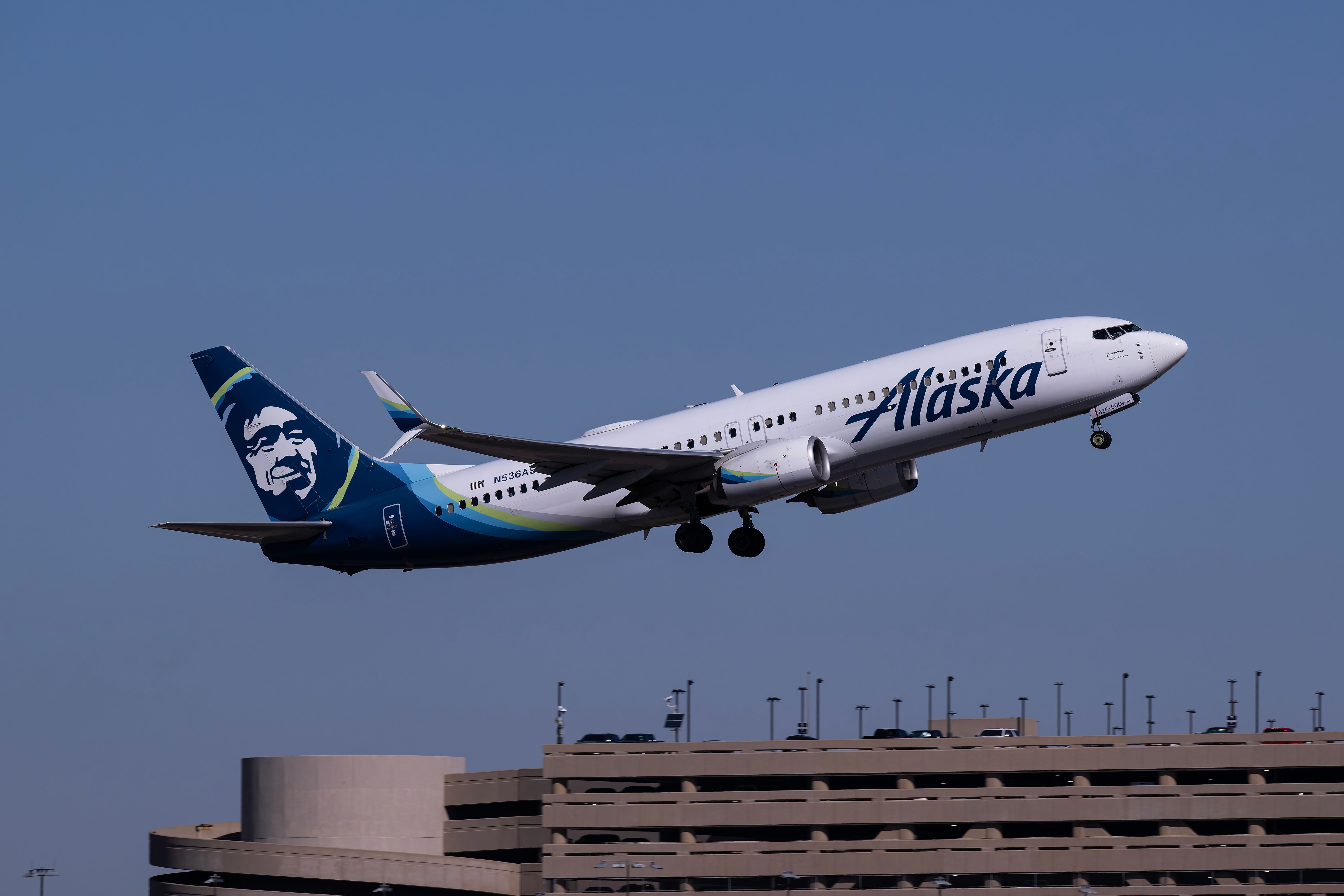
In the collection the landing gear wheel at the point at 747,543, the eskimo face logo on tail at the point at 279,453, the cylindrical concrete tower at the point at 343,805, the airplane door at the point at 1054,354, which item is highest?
the airplane door at the point at 1054,354

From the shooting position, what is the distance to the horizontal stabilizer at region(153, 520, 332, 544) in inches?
2157

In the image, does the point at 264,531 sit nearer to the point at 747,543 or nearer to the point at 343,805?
the point at 747,543

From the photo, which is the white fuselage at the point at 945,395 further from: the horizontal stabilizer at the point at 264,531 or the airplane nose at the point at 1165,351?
the horizontal stabilizer at the point at 264,531

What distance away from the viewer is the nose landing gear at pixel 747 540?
5522 centimetres

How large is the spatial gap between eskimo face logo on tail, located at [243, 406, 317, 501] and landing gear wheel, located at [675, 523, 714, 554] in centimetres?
1423

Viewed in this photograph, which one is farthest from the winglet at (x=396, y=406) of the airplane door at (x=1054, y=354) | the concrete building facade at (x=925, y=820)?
the concrete building facade at (x=925, y=820)

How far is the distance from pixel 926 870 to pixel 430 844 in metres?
27.3

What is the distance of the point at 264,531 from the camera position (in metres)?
56.6

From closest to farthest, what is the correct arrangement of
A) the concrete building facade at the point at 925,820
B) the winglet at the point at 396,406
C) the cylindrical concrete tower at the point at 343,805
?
the winglet at the point at 396,406 < the concrete building facade at the point at 925,820 < the cylindrical concrete tower at the point at 343,805

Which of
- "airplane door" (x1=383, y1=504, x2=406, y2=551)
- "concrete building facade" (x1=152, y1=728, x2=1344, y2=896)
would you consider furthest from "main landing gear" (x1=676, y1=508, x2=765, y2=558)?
"concrete building facade" (x1=152, y1=728, x2=1344, y2=896)

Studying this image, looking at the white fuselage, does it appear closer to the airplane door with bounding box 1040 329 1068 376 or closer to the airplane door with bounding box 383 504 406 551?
the airplane door with bounding box 1040 329 1068 376

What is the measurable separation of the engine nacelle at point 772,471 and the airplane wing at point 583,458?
83 cm

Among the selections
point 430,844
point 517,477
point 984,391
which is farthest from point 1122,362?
point 430,844

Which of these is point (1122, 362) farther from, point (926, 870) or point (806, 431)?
point (926, 870)
